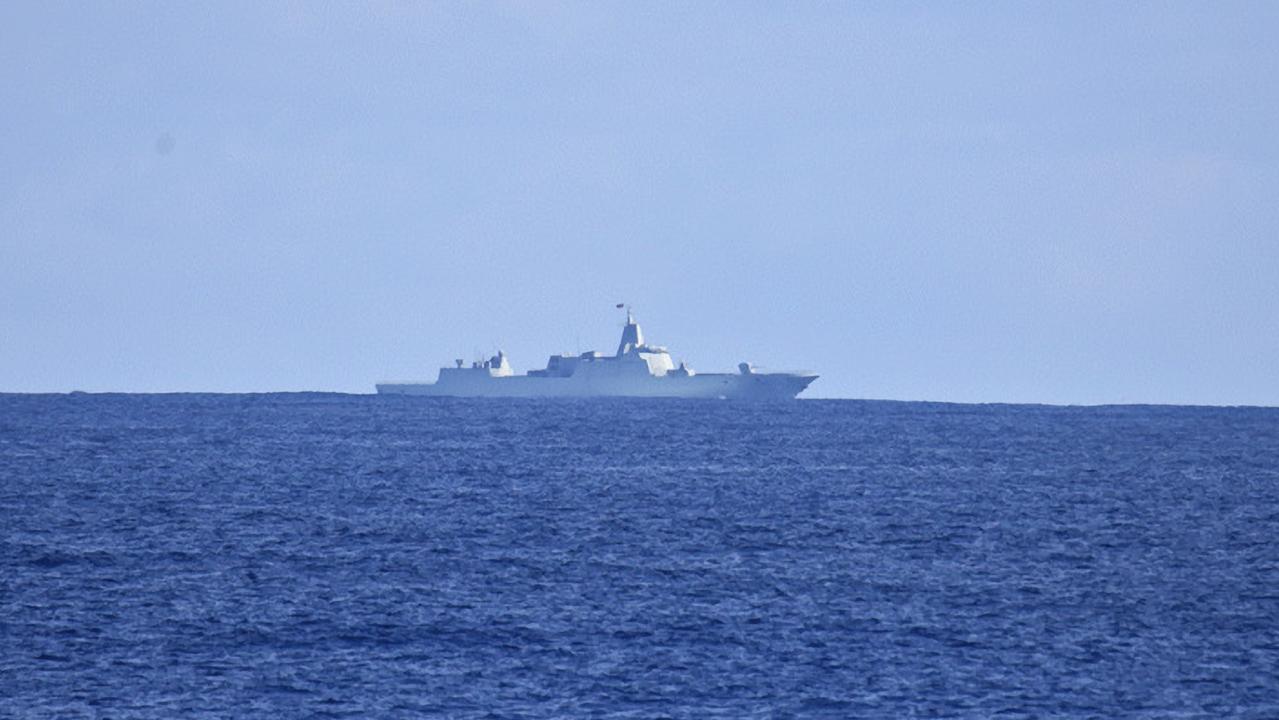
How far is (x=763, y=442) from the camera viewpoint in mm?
94375

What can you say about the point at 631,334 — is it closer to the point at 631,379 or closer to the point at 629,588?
the point at 631,379

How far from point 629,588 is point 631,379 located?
138 meters

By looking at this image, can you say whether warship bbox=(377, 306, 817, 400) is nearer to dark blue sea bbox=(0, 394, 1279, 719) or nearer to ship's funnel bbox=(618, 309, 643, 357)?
ship's funnel bbox=(618, 309, 643, 357)

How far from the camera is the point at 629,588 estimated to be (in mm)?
37469

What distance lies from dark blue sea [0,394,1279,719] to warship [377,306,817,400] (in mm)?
97657

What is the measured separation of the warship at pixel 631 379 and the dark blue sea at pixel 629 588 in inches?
3845

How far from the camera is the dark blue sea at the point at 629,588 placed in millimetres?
28078

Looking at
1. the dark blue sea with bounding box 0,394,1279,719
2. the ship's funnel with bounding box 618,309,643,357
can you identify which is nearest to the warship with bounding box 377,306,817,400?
the ship's funnel with bounding box 618,309,643,357

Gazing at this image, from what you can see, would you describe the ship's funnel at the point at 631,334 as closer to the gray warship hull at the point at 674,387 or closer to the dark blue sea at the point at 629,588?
the gray warship hull at the point at 674,387

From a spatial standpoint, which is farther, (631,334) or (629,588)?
(631,334)

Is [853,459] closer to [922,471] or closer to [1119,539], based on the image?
[922,471]

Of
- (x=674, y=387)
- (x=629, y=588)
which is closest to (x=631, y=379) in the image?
(x=674, y=387)

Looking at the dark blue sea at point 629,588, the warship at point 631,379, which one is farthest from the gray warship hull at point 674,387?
the dark blue sea at point 629,588

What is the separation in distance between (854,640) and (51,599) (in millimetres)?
16364
